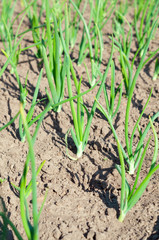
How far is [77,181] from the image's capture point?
1.43 metres

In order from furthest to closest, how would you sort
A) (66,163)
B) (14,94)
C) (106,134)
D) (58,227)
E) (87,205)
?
(14,94), (106,134), (66,163), (87,205), (58,227)

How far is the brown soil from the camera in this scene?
121 centimetres

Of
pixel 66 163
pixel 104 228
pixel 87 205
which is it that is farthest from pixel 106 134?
pixel 104 228

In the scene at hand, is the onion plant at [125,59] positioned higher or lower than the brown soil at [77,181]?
higher

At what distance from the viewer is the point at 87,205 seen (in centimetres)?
131

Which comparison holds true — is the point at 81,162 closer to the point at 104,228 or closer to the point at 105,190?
the point at 105,190

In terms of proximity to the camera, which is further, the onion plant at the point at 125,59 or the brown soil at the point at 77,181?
the onion plant at the point at 125,59

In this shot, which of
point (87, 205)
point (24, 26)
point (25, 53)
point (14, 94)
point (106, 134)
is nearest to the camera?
point (87, 205)

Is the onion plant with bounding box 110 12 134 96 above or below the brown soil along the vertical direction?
above

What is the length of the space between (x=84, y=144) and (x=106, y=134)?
200mm

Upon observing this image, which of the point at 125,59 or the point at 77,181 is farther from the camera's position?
the point at 125,59

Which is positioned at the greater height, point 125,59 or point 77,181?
point 125,59

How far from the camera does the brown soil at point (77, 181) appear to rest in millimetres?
1205

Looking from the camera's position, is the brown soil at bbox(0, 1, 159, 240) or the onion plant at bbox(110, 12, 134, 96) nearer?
the brown soil at bbox(0, 1, 159, 240)
